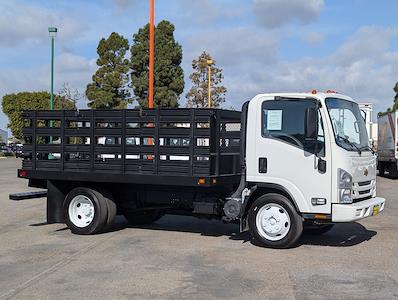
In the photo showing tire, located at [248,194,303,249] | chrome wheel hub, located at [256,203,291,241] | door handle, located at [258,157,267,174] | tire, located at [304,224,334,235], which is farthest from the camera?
tire, located at [304,224,334,235]

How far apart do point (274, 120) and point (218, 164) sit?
1.18 metres

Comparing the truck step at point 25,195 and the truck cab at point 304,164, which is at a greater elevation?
the truck cab at point 304,164

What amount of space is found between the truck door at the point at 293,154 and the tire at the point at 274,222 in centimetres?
20

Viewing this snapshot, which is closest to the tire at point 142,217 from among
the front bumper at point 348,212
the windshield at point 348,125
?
the front bumper at point 348,212

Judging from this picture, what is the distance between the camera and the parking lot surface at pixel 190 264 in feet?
20.3

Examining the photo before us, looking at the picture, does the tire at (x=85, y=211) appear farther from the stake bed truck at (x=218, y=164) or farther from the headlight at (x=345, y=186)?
the headlight at (x=345, y=186)

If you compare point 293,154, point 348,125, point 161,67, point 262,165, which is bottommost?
point 262,165

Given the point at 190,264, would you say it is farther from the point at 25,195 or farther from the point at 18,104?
the point at 18,104

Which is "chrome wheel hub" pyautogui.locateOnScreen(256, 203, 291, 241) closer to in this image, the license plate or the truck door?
the truck door

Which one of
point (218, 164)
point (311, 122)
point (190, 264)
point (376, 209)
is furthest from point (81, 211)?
point (376, 209)

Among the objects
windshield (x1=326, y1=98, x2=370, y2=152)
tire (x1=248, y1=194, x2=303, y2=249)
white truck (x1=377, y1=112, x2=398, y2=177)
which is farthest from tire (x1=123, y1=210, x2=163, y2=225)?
white truck (x1=377, y1=112, x2=398, y2=177)

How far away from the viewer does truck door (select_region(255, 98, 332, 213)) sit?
27.0 ft

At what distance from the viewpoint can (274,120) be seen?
8.56 metres

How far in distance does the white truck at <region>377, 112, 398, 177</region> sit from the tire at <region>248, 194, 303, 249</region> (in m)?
18.0
